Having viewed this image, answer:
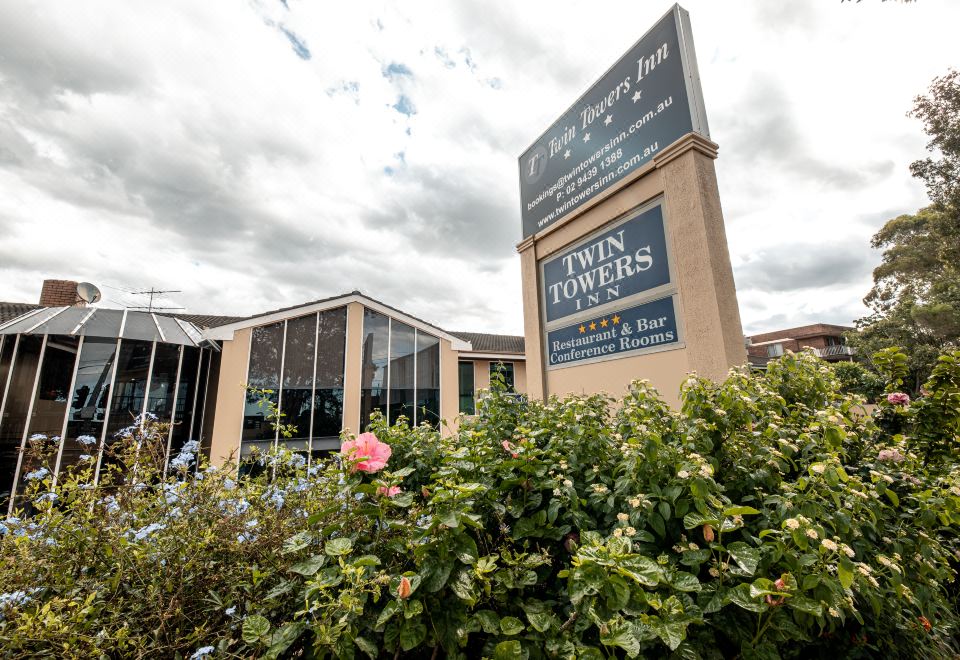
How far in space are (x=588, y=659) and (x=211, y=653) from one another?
3.84 ft

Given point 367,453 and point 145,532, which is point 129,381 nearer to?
point 145,532

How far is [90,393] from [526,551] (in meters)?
12.8

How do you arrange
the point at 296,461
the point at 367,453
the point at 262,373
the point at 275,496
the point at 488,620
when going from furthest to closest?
the point at 262,373
the point at 296,461
the point at 275,496
the point at 367,453
the point at 488,620

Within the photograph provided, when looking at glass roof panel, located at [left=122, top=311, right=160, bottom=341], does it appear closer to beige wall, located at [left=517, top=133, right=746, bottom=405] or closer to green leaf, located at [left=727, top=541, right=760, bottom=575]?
beige wall, located at [left=517, top=133, right=746, bottom=405]

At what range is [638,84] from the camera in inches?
138

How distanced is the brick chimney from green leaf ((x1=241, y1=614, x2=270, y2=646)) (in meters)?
18.0

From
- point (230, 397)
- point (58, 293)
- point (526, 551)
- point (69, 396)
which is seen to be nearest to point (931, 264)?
point (526, 551)

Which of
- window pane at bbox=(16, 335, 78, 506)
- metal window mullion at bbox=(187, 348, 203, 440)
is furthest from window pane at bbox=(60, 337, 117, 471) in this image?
metal window mullion at bbox=(187, 348, 203, 440)

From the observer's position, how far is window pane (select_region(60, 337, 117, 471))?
921 cm

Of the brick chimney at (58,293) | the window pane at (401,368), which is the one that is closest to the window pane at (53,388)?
the brick chimney at (58,293)

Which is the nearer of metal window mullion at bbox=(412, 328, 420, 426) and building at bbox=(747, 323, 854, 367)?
metal window mullion at bbox=(412, 328, 420, 426)

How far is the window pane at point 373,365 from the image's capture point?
496 inches

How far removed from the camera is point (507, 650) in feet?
3.63

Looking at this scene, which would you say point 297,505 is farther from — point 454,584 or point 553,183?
point 553,183
